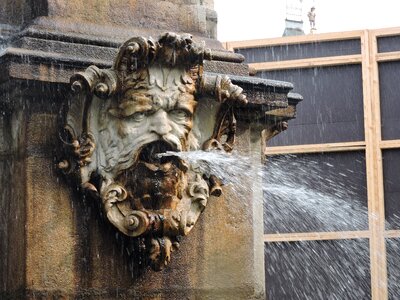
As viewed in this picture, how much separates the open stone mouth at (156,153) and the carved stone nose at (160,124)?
0.06 m

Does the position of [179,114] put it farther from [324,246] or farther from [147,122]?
[324,246]

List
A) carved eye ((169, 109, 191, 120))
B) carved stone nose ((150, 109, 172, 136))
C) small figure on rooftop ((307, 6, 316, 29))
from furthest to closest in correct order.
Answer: small figure on rooftop ((307, 6, 316, 29)), carved eye ((169, 109, 191, 120)), carved stone nose ((150, 109, 172, 136))

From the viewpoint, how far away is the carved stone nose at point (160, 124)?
6.24 m

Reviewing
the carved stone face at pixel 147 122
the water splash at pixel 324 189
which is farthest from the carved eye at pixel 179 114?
the water splash at pixel 324 189

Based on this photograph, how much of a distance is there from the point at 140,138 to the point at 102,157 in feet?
0.72

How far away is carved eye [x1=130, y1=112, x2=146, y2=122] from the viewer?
20.6ft

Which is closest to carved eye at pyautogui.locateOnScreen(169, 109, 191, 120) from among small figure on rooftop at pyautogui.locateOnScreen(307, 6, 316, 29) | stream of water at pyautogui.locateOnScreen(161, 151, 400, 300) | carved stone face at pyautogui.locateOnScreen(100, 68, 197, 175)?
carved stone face at pyautogui.locateOnScreen(100, 68, 197, 175)

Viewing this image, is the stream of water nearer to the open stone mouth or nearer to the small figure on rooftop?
the open stone mouth

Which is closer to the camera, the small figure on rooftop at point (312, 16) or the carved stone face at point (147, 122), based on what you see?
the carved stone face at point (147, 122)

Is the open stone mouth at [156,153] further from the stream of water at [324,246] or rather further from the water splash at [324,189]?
the water splash at [324,189]

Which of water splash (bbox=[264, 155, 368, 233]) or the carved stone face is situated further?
water splash (bbox=[264, 155, 368, 233])

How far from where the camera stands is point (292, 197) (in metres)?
8.84

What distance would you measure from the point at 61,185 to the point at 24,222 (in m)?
0.26

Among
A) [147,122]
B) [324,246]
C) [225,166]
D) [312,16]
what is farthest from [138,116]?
[312,16]
